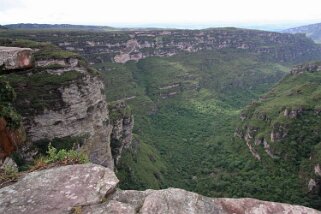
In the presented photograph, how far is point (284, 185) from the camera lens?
68.4 metres

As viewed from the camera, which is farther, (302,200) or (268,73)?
(268,73)

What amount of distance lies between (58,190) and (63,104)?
36709 millimetres

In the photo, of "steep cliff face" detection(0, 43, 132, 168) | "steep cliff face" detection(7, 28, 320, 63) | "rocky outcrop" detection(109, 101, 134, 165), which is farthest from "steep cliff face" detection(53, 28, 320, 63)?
Answer: "steep cliff face" detection(0, 43, 132, 168)

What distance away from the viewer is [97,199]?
8578 millimetres

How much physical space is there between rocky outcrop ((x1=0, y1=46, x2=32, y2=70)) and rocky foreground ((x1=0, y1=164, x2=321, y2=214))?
12.7ft

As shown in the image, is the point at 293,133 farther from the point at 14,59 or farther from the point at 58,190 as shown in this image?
the point at 58,190

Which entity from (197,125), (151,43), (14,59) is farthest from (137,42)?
(14,59)

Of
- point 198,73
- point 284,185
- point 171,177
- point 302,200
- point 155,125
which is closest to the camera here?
point 302,200

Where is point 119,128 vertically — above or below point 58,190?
below

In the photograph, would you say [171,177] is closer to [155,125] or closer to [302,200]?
[302,200]

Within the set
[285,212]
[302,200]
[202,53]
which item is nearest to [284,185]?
[302,200]

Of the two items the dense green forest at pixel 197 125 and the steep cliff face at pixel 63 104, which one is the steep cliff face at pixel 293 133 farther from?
the steep cliff face at pixel 63 104

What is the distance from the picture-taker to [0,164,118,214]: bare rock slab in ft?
27.5

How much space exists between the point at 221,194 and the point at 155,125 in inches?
1983
